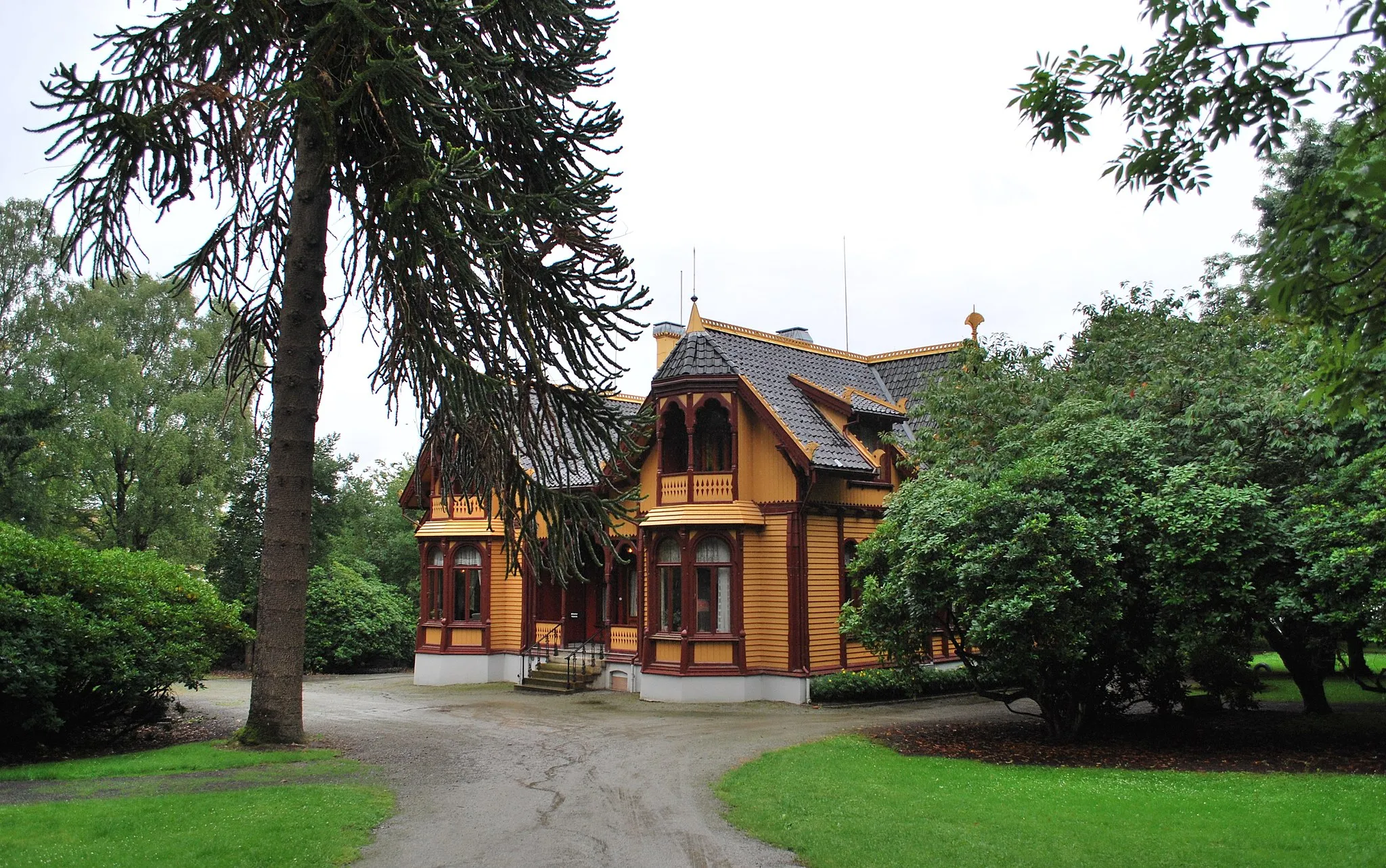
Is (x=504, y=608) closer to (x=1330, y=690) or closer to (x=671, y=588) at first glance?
(x=671, y=588)

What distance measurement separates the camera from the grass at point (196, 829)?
766 centimetres

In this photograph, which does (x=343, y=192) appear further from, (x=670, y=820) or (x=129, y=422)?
(x=129, y=422)

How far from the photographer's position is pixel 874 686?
2141 centimetres

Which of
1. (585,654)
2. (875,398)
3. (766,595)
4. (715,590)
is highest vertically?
(875,398)

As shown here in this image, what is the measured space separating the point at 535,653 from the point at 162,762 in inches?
561

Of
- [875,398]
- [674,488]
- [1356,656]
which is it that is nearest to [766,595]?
[674,488]

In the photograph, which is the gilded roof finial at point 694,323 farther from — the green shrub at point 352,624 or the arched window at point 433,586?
the green shrub at point 352,624

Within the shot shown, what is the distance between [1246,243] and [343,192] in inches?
1176

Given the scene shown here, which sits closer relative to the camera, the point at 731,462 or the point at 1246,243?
the point at 731,462

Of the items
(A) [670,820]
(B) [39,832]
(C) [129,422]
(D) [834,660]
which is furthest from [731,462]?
(C) [129,422]

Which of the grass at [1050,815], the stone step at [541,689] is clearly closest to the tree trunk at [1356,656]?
the grass at [1050,815]

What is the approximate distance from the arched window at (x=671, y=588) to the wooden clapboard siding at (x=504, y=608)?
6.07 meters

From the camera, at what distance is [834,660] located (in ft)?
71.6

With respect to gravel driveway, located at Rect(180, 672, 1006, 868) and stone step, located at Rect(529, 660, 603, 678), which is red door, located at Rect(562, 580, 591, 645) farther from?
gravel driveway, located at Rect(180, 672, 1006, 868)
